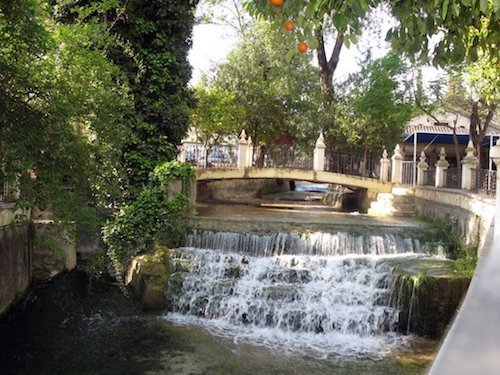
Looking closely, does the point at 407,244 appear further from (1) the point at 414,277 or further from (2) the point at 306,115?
(2) the point at 306,115

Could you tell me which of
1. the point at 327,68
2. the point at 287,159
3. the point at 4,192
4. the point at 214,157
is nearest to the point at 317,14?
the point at 4,192

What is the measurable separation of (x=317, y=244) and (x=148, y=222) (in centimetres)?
427

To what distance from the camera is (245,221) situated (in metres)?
13.7

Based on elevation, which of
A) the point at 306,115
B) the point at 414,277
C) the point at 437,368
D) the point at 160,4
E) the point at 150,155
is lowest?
the point at 414,277

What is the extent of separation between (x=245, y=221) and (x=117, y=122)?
6068mm

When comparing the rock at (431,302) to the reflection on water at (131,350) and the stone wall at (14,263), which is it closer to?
the reflection on water at (131,350)

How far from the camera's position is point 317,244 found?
1273cm

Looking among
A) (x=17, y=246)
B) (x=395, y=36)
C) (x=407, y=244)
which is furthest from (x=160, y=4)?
(x=395, y=36)

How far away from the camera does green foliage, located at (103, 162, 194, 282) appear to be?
12.3 meters

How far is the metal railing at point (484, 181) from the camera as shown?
12602mm

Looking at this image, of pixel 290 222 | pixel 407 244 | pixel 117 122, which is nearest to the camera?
pixel 117 122

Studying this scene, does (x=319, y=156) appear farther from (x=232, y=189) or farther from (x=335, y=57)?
(x=232, y=189)

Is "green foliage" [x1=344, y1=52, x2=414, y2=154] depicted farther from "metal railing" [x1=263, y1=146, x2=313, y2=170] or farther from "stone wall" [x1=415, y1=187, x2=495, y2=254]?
"stone wall" [x1=415, y1=187, x2=495, y2=254]

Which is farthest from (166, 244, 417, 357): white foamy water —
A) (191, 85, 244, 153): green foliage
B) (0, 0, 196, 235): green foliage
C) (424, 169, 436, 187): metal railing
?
(191, 85, 244, 153): green foliage
